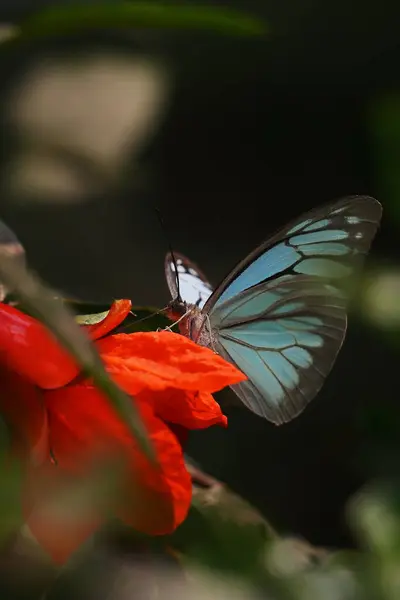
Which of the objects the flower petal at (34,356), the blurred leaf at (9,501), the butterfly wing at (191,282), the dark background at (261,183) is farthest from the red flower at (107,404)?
the dark background at (261,183)

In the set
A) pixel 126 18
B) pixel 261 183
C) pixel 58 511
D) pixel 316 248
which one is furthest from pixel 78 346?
pixel 261 183

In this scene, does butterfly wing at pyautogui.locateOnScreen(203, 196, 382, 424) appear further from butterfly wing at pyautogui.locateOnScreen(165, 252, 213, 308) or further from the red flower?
the red flower

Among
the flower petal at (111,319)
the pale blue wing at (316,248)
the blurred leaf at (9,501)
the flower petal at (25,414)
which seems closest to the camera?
the blurred leaf at (9,501)

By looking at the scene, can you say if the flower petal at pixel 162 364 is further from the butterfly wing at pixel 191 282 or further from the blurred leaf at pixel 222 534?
the butterfly wing at pixel 191 282

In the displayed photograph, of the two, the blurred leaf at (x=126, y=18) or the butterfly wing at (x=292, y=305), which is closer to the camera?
the blurred leaf at (x=126, y=18)

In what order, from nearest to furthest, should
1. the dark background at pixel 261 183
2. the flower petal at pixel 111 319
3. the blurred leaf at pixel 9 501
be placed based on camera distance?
the blurred leaf at pixel 9 501 → the flower petal at pixel 111 319 → the dark background at pixel 261 183

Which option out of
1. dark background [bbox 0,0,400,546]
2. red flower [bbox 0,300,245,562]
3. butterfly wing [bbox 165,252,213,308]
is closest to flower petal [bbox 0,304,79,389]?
red flower [bbox 0,300,245,562]

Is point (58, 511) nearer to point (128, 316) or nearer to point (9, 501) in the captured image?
point (9, 501)
